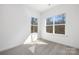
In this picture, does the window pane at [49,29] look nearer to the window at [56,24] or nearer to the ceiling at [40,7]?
the window at [56,24]

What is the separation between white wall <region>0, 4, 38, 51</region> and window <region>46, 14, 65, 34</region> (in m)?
0.40

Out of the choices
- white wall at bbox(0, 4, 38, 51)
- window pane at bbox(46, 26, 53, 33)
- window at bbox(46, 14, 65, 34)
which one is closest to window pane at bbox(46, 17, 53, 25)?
window at bbox(46, 14, 65, 34)

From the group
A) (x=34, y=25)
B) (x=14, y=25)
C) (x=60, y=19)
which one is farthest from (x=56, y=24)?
(x=14, y=25)

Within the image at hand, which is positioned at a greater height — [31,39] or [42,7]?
[42,7]

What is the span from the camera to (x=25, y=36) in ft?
5.91

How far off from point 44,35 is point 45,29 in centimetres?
15

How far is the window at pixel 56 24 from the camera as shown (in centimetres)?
175

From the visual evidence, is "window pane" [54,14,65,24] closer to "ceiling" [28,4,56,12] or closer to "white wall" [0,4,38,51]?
"ceiling" [28,4,56,12]

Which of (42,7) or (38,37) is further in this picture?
(38,37)

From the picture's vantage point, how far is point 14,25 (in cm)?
177
